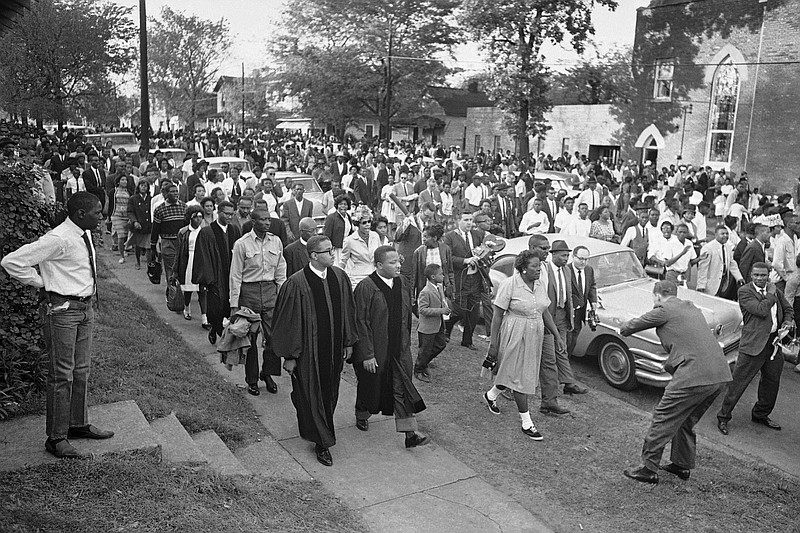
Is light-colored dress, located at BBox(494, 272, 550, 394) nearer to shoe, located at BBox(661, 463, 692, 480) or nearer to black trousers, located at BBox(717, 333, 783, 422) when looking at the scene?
shoe, located at BBox(661, 463, 692, 480)

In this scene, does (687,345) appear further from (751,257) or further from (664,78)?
(664,78)

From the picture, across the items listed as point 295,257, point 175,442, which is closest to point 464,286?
point 295,257

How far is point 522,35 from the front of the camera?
33.6 meters

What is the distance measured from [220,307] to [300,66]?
3716 centimetres

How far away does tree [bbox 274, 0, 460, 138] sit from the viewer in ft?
145

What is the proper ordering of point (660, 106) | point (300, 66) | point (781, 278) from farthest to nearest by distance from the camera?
point (300, 66), point (660, 106), point (781, 278)

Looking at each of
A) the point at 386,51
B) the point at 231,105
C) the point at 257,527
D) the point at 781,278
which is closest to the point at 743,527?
the point at 257,527

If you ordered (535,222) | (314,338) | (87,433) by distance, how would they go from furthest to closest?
(535,222) < (314,338) < (87,433)

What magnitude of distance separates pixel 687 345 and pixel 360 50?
40142 millimetres

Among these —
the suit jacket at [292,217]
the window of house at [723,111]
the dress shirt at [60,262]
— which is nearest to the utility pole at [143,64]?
the suit jacket at [292,217]

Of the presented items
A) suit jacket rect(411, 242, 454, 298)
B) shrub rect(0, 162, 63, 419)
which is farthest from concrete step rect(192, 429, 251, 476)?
suit jacket rect(411, 242, 454, 298)

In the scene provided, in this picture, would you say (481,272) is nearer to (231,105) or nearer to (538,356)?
(538,356)

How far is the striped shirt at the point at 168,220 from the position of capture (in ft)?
36.3

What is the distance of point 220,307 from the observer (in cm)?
894
